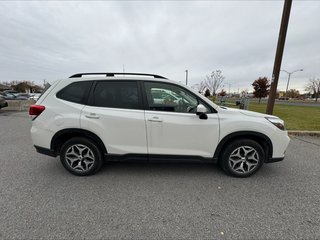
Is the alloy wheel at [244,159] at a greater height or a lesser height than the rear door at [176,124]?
lesser

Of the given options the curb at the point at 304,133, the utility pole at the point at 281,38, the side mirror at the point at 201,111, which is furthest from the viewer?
the curb at the point at 304,133

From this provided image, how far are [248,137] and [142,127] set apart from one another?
1.88 m

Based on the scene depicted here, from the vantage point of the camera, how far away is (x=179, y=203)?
264 centimetres

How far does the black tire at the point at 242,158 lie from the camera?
3.28 m

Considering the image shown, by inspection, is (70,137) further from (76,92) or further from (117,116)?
(117,116)

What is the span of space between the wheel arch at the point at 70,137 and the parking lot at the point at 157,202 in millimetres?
528

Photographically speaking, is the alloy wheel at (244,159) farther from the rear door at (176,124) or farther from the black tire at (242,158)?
the rear door at (176,124)

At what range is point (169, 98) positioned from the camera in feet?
10.9

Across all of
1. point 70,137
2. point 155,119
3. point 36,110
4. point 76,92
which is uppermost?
point 76,92

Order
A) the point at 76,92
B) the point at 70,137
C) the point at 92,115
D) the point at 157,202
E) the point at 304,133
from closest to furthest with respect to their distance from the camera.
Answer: the point at 157,202 < the point at 92,115 < the point at 76,92 < the point at 70,137 < the point at 304,133

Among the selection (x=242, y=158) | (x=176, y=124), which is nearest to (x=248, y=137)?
(x=242, y=158)

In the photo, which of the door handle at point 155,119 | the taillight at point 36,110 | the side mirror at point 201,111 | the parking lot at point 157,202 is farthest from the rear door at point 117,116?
the side mirror at point 201,111

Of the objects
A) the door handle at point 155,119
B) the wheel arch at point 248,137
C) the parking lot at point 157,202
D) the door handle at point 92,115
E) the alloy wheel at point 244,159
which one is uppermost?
the door handle at point 92,115

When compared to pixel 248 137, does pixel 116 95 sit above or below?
above
